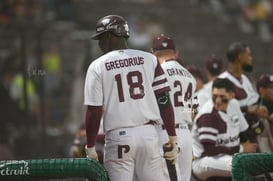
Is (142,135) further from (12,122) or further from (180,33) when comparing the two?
(180,33)

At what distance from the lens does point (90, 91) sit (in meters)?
8.12

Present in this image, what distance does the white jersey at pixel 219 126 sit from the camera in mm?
10125

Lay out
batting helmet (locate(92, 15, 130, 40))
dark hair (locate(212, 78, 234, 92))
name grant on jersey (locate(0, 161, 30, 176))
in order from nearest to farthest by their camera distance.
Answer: name grant on jersey (locate(0, 161, 30, 176)), batting helmet (locate(92, 15, 130, 40)), dark hair (locate(212, 78, 234, 92))

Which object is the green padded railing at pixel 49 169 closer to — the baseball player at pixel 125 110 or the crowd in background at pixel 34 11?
the baseball player at pixel 125 110

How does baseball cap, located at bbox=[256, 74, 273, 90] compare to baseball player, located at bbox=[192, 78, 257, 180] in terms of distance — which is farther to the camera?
baseball cap, located at bbox=[256, 74, 273, 90]

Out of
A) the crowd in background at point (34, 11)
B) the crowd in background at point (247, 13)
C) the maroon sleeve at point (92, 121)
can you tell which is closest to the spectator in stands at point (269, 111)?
the maroon sleeve at point (92, 121)

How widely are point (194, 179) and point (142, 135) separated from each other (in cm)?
345

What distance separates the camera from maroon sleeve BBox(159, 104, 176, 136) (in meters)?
8.37

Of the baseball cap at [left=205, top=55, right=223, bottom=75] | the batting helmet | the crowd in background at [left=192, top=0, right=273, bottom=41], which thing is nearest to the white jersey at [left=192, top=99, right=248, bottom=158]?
the baseball cap at [left=205, top=55, right=223, bottom=75]

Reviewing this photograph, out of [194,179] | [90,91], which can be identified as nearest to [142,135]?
[90,91]

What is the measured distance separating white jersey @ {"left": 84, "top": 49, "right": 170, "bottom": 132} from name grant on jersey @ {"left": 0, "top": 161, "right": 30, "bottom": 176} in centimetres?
84

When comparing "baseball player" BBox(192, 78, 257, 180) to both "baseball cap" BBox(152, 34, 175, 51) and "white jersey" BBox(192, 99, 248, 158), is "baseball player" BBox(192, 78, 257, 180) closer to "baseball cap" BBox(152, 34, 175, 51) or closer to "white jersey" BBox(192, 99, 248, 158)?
"white jersey" BBox(192, 99, 248, 158)

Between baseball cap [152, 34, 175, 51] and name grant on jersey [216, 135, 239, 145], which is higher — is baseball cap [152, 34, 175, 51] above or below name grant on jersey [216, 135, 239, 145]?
above

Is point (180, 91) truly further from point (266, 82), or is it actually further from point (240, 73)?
point (240, 73)
